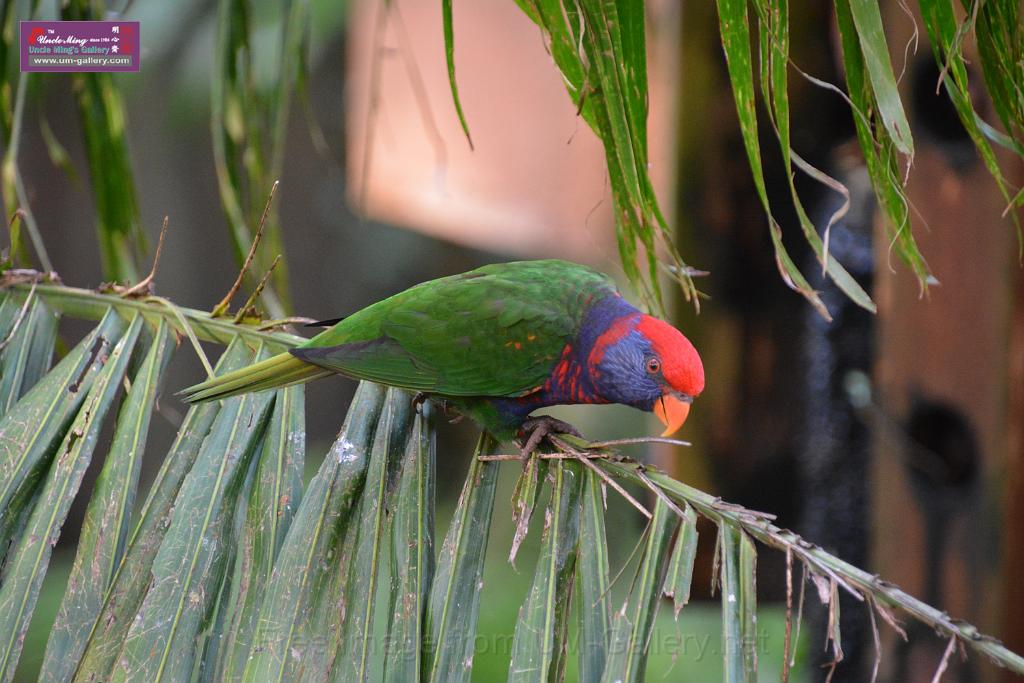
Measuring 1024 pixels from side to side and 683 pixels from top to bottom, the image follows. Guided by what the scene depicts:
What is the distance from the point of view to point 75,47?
1.42 m

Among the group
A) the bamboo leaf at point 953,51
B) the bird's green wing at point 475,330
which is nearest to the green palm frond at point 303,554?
the bird's green wing at point 475,330

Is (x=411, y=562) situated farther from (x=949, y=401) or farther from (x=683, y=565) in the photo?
(x=949, y=401)

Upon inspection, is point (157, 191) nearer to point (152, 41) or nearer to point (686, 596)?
point (152, 41)

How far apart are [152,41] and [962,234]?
3.20 m

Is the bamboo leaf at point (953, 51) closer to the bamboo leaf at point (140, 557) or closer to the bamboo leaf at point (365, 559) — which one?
the bamboo leaf at point (365, 559)

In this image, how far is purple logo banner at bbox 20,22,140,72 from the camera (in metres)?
1.42

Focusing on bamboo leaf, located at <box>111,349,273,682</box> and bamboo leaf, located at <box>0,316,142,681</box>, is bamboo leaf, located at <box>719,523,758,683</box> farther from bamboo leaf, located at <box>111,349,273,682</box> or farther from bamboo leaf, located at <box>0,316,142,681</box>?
bamboo leaf, located at <box>0,316,142,681</box>

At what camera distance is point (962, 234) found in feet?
4.84

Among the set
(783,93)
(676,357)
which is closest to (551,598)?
(676,357)

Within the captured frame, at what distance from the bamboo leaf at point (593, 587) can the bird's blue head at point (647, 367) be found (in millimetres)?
342

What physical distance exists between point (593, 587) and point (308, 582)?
0.31 meters

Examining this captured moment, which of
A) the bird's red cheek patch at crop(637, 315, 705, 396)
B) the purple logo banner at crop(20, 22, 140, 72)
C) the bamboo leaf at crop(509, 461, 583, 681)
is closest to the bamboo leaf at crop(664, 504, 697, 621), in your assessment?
the bamboo leaf at crop(509, 461, 583, 681)

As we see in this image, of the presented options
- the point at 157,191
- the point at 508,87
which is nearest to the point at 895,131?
the point at 508,87

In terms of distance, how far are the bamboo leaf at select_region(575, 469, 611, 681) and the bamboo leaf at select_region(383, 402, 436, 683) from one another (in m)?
0.17
